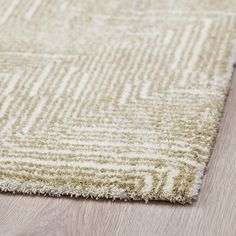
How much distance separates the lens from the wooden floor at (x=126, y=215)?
33.2 inches

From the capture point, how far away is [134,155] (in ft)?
3.15

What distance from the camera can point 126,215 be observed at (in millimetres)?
867

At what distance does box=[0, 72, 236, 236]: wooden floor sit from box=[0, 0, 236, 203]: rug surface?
0.06 feet

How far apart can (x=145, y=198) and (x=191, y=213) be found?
0.08 metres

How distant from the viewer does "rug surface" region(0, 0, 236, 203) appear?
3.04 ft

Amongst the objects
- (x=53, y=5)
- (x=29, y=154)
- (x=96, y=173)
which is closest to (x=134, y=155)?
(x=96, y=173)

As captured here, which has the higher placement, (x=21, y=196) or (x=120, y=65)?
(x=21, y=196)

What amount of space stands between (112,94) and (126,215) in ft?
1.09

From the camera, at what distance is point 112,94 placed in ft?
3.72

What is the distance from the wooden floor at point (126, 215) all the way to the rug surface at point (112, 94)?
0.02m

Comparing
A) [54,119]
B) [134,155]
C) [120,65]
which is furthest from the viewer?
[120,65]

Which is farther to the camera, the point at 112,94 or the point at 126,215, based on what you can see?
the point at 112,94

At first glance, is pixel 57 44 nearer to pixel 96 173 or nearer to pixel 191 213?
pixel 96 173

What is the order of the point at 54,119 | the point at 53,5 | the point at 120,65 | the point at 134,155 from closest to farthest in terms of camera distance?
the point at 134,155
the point at 54,119
the point at 120,65
the point at 53,5
